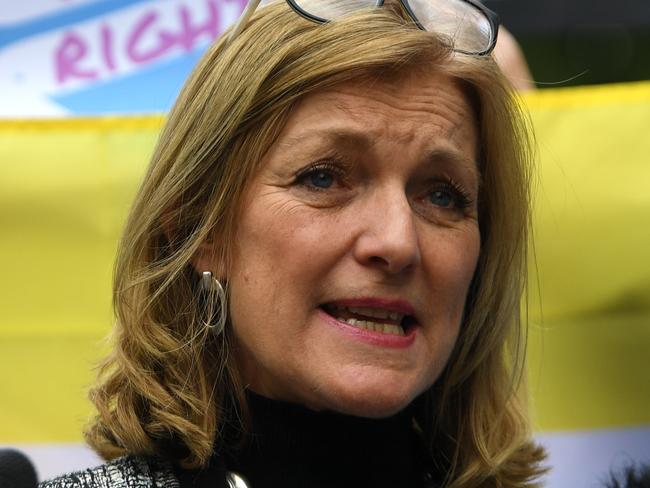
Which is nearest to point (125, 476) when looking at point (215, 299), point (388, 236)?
point (215, 299)

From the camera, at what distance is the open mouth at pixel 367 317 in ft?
6.63

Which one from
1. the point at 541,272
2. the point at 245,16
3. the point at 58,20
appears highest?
the point at 245,16

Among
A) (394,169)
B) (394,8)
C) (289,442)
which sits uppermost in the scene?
(394,8)

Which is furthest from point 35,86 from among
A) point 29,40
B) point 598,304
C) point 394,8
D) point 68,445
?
point 598,304

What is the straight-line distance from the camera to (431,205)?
2.15 m

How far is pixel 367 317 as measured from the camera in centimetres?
203

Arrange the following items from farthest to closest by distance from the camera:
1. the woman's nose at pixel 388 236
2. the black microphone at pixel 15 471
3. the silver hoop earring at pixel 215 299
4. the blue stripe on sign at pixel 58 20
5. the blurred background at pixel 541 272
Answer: the blue stripe on sign at pixel 58 20 < the blurred background at pixel 541 272 < the silver hoop earring at pixel 215 299 < the woman's nose at pixel 388 236 < the black microphone at pixel 15 471

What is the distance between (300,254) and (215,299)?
0.23 meters

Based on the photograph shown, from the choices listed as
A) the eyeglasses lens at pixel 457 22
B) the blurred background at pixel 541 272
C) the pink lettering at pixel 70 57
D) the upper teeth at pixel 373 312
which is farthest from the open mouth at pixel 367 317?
the pink lettering at pixel 70 57

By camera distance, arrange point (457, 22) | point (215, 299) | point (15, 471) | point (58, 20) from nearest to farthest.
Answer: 1. point (15, 471)
2. point (215, 299)
3. point (457, 22)
4. point (58, 20)

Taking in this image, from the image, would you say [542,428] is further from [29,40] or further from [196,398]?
[29,40]

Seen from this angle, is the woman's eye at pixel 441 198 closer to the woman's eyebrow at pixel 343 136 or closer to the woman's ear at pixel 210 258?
the woman's eyebrow at pixel 343 136

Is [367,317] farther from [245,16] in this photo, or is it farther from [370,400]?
[245,16]

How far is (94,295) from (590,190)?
51.3 inches
